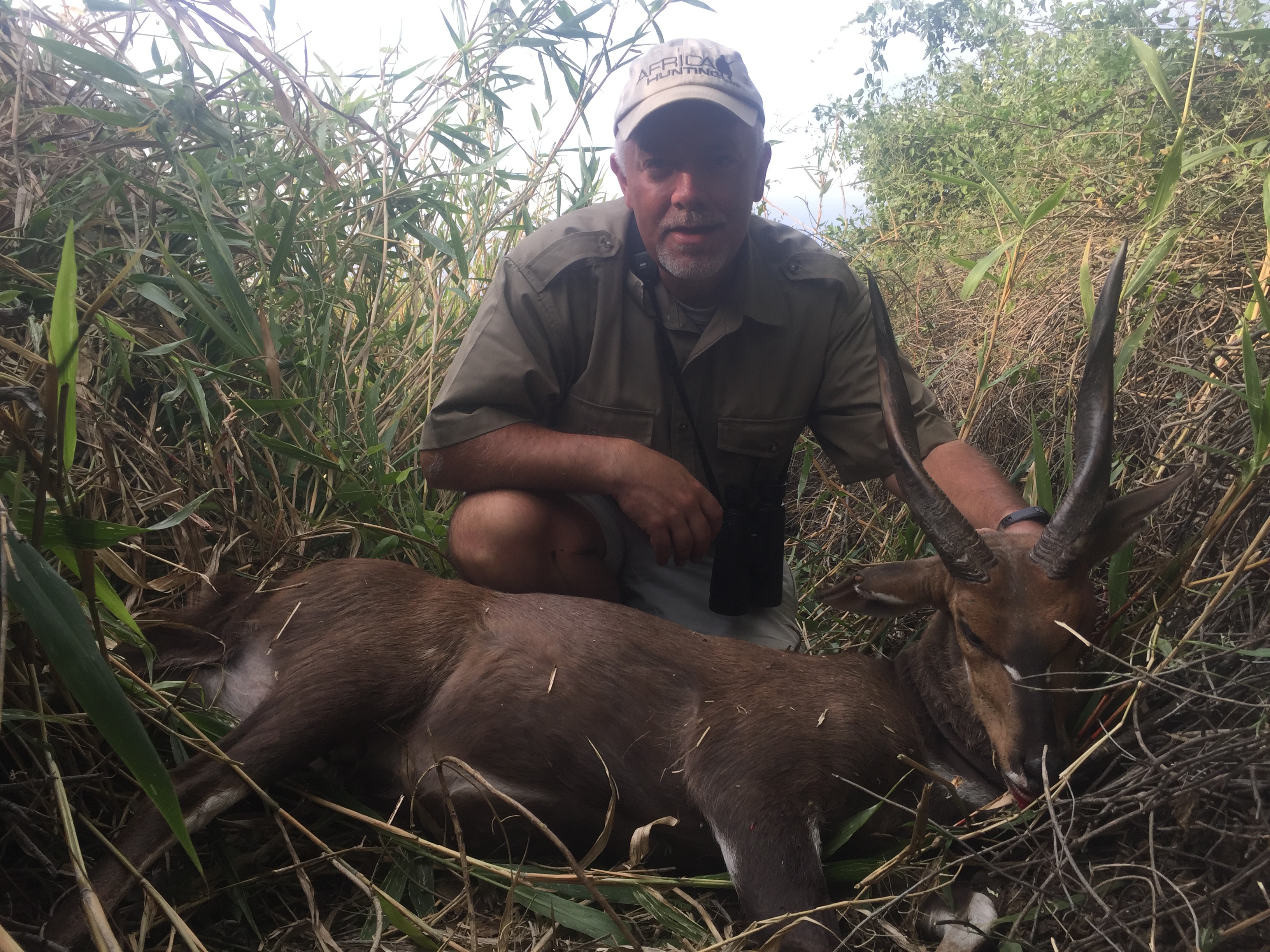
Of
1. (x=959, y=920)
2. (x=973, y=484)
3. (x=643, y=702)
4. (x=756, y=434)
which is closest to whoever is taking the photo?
(x=959, y=920)

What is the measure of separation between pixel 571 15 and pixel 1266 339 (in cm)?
308

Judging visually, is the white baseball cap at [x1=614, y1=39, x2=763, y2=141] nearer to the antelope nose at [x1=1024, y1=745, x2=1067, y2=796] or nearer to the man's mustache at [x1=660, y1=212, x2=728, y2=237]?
the man's mustache at [x1=660, y1=212, x2=728, y2=237]

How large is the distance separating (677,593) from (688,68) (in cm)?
199

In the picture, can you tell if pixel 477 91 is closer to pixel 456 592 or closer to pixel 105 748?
pixel 456 592

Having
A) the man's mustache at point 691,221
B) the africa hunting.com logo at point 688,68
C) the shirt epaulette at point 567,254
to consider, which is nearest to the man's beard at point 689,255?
the man's mustache at point 691,221

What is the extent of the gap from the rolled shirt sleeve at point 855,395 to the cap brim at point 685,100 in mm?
790

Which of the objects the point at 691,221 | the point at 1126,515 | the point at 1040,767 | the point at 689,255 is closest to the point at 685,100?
the point at 691,221

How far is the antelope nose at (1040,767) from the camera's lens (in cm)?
236

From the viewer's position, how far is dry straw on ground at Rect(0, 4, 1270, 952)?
2.09 m

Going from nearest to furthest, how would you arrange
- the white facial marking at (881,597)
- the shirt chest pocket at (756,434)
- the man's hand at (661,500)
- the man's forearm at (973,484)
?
the white facial marking at (881,597)
the man's forearm at (973,484)
the man's hand at (661,500)
the shirt chest pocket at (756,434)

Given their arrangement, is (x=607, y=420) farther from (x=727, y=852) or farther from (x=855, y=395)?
(x=727, y=852)

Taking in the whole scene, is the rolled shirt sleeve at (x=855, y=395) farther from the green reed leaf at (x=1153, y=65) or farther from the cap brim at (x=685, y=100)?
the green reed leaf at (x=1153, y=65)

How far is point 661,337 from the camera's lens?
3.54 metres

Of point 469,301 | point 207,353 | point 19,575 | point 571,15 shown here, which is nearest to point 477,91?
point 571,15
